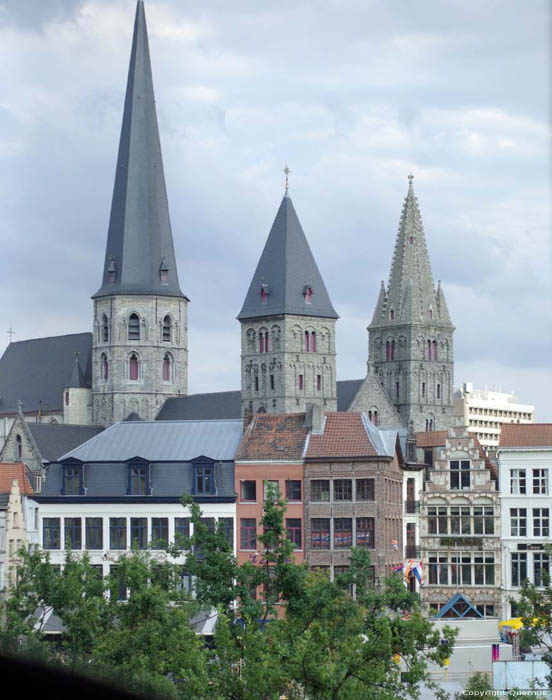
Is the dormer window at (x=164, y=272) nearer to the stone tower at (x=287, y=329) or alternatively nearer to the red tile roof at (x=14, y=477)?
the stone tower at (x=287, y=329)

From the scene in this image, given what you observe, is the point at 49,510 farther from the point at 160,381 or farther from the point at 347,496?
the point at 160,381

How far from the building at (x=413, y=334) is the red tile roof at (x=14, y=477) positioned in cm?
7464

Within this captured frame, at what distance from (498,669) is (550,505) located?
32.6m

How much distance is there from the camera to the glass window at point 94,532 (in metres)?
66.4

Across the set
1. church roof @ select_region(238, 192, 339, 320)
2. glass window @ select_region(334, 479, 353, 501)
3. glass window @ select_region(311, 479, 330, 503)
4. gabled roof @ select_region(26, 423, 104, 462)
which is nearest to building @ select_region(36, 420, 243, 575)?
glass window @ select_region(311, 479, 330, 503)

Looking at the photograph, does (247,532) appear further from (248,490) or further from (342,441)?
(342,441)

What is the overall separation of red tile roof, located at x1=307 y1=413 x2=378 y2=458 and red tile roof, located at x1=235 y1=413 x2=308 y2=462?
79cm

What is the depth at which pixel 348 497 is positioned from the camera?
6500 cm

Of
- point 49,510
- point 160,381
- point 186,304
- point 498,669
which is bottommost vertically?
point 498,669

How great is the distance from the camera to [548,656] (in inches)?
1203

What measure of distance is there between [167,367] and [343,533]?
7548 cm

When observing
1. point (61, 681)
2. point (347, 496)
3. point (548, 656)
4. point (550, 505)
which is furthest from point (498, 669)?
point (61, 681)

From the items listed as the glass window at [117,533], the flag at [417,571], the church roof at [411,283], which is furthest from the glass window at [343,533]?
the church roof at [411,283]

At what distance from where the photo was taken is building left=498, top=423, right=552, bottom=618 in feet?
231
